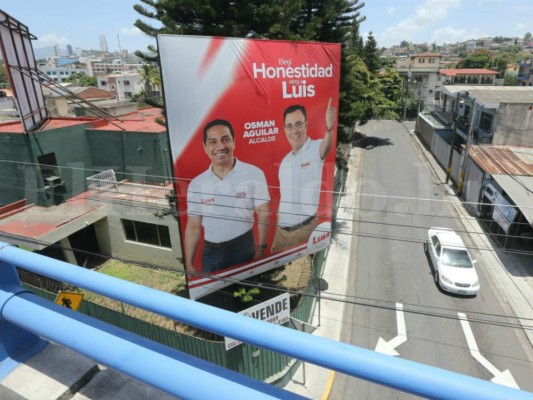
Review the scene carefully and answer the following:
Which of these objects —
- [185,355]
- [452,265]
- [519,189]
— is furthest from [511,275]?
[185,355]

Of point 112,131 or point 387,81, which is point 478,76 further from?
point 112,131

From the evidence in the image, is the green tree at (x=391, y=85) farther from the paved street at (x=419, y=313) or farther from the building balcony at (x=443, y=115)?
the paved street at (x=419, y=313)

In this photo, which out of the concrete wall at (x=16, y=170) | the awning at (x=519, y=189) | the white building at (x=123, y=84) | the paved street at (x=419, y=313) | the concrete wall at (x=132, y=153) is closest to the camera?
the paved street at (x=419, y=313)

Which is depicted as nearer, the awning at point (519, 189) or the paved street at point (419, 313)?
the paved street at point (419, 313)

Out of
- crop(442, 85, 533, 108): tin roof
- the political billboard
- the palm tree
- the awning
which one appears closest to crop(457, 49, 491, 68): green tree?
crop(442, 85, 533, 108): tin roof

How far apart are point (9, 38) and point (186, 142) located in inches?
496

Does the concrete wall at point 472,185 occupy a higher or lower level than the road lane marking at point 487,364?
higher

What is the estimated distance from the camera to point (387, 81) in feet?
139

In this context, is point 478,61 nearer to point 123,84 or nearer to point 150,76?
point 150,76

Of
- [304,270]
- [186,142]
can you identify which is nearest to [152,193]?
[304,270]

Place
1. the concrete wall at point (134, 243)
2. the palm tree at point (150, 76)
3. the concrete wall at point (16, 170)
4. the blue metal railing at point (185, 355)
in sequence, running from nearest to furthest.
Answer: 1. the blue metal railing at point (185, 355)
2. the concrete wall at point (134, 243)
3. the concrete wall at point (16, 170)
4. the palm tree at point (150, 76)

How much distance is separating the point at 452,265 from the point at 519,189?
560 centimetres

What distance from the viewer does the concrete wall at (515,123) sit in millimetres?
24641

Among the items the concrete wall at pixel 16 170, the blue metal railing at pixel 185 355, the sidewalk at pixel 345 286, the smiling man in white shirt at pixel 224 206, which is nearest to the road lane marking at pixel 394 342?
the sidewalk at pixel 345 286
